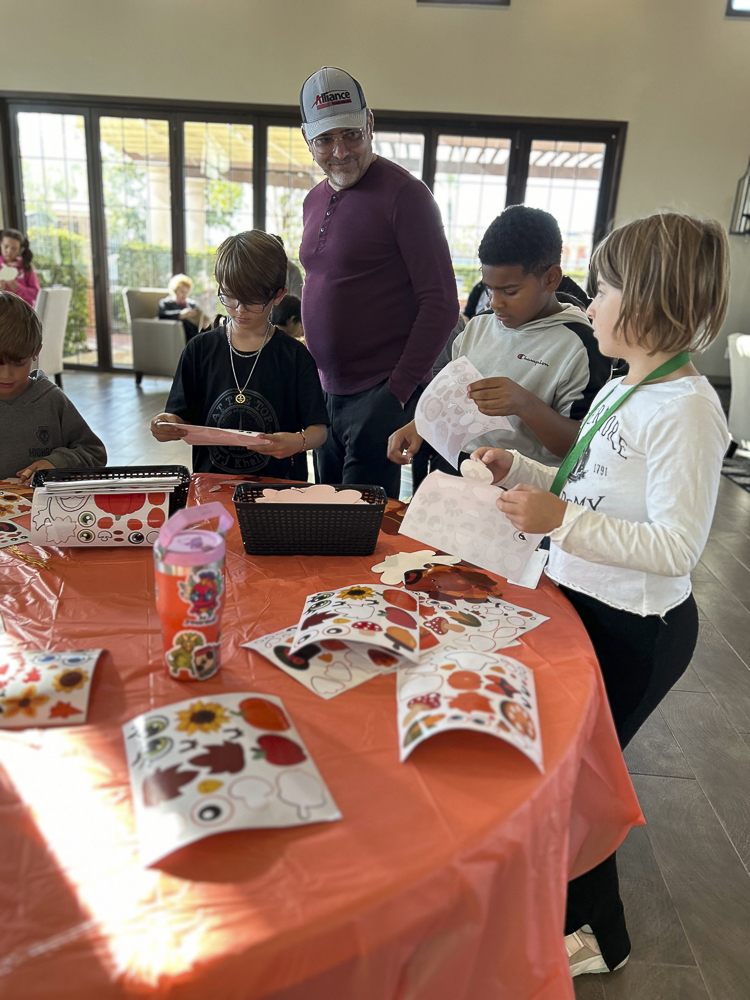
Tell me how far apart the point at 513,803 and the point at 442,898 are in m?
0.11

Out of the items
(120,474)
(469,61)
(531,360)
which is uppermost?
(469,61)

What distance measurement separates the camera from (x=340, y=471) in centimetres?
203

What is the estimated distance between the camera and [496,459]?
122cm

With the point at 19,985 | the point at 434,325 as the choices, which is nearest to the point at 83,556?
the point at 19,985

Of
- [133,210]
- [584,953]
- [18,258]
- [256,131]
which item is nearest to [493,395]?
[584,953]

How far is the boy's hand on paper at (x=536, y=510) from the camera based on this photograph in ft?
3.12

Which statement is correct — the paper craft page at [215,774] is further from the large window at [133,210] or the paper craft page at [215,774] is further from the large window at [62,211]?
the large window at [62,211]

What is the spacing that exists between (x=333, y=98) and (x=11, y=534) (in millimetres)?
1231

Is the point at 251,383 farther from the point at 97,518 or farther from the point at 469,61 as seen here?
the point at 469,61

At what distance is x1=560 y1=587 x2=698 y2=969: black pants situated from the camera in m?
1.07

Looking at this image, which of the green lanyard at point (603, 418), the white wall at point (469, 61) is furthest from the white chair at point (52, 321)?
the green lanyard at point (603, 418)

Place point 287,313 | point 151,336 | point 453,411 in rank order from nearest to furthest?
point 453,411 → point 287,313 → point 151,336

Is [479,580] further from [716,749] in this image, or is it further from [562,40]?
[562,40]

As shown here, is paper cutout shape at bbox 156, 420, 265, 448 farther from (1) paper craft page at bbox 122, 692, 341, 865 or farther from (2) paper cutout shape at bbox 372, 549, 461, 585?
(1) paper craft page at bbox 122, 692, 341, 865
